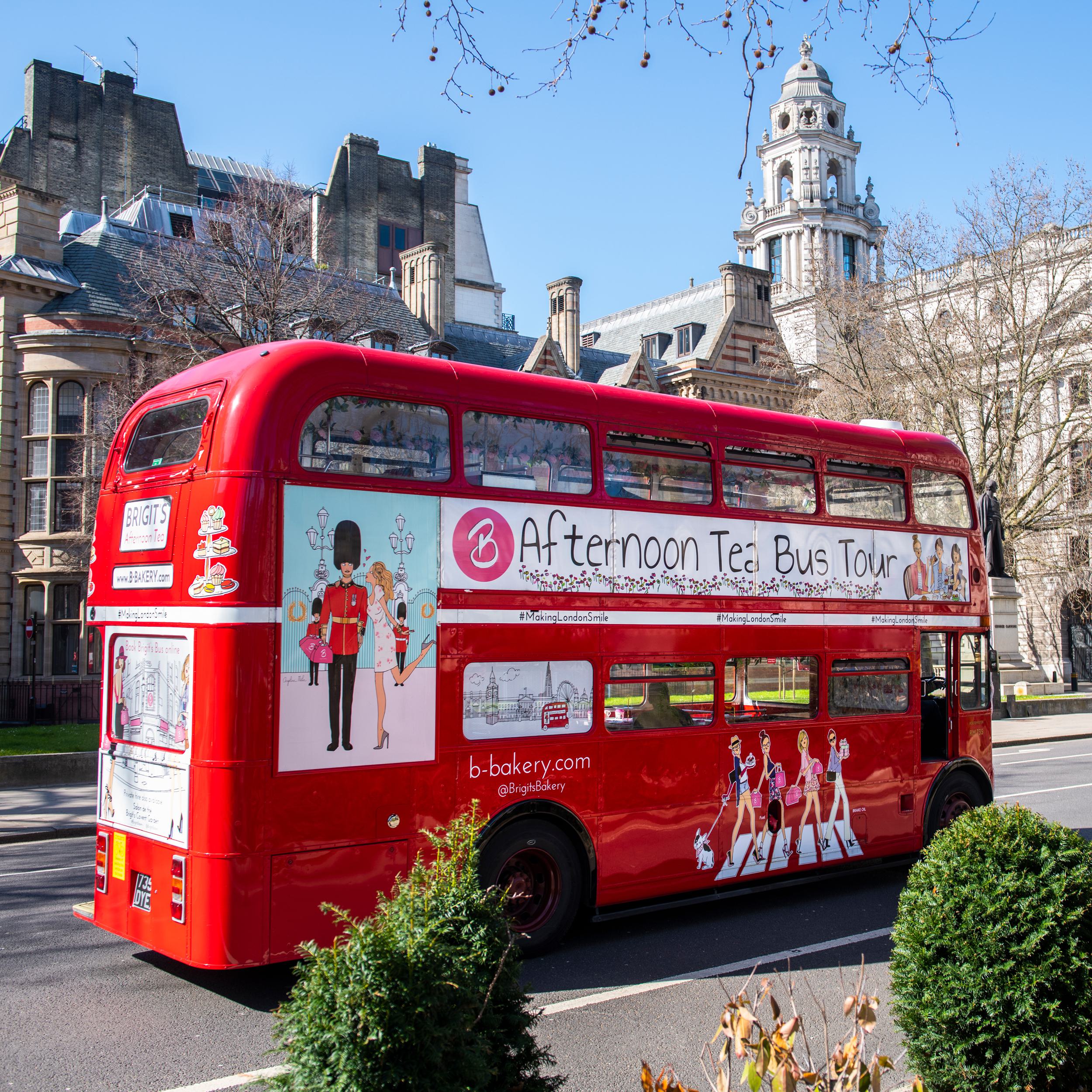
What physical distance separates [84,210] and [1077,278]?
1455 inches

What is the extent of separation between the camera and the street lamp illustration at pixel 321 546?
6.99 metres

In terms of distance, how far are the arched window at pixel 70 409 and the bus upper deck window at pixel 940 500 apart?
24.0 meters

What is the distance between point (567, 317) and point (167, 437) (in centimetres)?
3676

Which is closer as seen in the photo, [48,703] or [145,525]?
[145,525]

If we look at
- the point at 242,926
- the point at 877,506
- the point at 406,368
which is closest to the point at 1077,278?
the point at 877,506

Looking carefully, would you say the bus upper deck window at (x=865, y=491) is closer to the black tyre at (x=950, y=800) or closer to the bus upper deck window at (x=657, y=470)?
the bus upper deck window at (x=657, y=470)

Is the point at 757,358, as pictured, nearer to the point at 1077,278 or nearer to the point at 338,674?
the point at 1077,278

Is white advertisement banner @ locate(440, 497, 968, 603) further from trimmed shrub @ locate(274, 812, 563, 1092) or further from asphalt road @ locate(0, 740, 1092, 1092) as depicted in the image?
trimmed shrub @ locate(274, 812, 563, 1092)

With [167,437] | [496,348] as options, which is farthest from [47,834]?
[496,348]

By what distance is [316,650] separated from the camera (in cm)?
698

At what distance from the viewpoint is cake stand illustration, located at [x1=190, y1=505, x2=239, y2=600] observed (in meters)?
6.71

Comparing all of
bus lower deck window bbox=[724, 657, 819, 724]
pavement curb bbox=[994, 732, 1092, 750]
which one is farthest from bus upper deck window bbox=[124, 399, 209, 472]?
pavement curb bbox=[994, 732, 1092, 750]

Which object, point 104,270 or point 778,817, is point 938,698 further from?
point 104,270

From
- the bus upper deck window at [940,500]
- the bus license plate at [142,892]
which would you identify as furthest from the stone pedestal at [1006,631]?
the bus license plate at [142,892]
